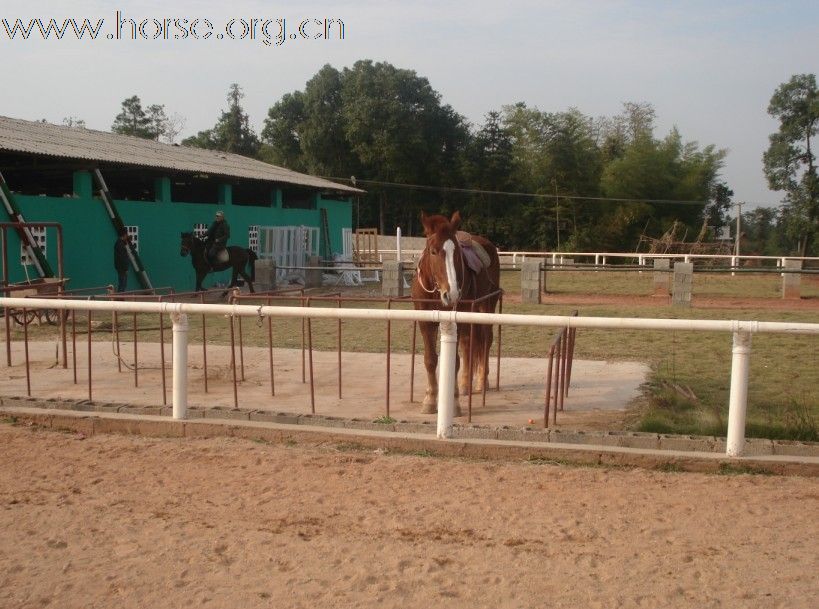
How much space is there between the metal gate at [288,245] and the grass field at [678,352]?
893cm

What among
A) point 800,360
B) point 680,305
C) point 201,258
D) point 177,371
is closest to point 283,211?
point 201,258

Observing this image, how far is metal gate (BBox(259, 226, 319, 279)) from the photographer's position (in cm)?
2866

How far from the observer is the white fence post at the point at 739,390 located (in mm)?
5461

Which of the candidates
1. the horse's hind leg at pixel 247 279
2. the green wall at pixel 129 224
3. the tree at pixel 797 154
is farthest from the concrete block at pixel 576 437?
the tree at pixel 797 154

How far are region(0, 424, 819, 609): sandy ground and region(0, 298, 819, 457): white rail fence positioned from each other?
1.34 feet

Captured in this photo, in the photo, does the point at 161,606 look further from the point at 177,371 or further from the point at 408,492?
the point at 177,371

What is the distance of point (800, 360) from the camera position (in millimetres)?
10875

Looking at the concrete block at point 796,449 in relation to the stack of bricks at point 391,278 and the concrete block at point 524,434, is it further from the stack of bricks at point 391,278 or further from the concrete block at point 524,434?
the stack of bricks at point 391,278

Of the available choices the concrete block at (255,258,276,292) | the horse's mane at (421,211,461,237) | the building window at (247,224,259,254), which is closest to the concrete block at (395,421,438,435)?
the horse's mane at (421,211,461,237)

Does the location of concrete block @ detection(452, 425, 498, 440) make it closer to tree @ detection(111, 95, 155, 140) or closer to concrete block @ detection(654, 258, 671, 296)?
concrete block @ detection(654, 258, 671, 296)

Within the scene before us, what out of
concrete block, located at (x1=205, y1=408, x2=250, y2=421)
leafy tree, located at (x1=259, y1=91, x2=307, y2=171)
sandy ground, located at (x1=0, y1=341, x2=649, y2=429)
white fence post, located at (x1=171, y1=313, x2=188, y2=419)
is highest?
leafy tree, located at (x1=259, y1=91, x2=307, y2=171)

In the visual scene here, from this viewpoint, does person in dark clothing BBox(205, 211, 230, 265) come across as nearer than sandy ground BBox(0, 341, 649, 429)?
No

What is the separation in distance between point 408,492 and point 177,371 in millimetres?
2285

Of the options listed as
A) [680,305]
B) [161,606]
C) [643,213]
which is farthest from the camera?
[643,213]
